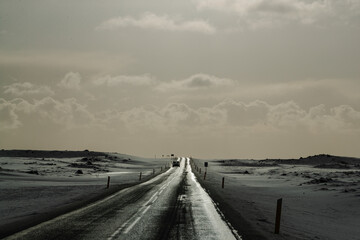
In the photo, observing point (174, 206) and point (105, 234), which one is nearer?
point (105, 234)

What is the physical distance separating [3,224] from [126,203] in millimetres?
9469

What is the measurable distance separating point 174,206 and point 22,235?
11.5 metres

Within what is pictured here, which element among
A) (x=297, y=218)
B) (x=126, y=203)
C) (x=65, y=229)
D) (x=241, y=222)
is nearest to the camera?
(x=65, y=229)

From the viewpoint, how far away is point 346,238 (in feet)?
59.6

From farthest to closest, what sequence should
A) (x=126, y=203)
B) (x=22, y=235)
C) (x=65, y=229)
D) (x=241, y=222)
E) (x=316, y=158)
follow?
(x=316, y=158), (x=126, y=203), (x=241, y=222), (x=65, y=229), (x=22, y=235)

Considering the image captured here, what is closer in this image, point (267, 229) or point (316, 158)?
point (267, 229)

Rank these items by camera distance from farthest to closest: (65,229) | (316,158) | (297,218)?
(316,158)
(297,218)
(65,229)

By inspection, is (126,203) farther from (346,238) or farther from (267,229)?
(346,238)

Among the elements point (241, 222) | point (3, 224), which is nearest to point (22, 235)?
point (3, 224)

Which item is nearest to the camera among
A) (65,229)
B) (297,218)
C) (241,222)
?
(65,229)

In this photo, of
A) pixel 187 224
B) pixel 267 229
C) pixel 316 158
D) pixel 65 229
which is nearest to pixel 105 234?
pixel 65 229

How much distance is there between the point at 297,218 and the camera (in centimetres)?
2392

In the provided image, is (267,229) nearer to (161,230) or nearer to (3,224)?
(161,230)

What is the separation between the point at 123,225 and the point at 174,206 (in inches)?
314
